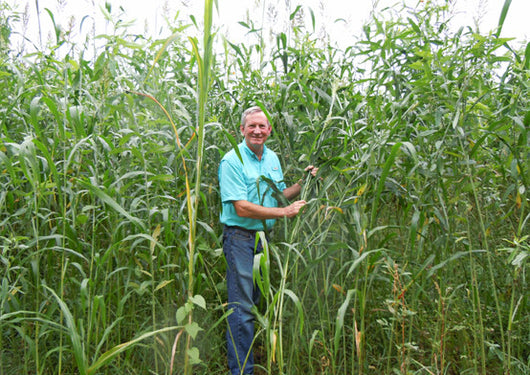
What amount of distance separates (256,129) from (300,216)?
636mm

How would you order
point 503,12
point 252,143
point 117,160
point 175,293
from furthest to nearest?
point 252,143 < point 175,293 < point 117,160 < point 503,12

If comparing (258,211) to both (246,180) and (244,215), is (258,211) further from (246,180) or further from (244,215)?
(246,180)

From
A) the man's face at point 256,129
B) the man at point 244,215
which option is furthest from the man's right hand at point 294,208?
the man's face at point 256,129

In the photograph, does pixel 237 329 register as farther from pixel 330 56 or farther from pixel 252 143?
pixel 330 56

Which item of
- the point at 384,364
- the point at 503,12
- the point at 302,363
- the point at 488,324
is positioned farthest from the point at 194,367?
the point at 503,12

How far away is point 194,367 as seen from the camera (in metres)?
2.33

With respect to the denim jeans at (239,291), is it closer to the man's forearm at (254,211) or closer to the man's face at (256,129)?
the man's forearm at (254,211)

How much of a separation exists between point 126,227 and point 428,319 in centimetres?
168

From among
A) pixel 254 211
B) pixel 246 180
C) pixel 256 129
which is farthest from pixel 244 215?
pixel 256 129

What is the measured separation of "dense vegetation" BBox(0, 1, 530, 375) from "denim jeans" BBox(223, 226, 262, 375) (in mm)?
124

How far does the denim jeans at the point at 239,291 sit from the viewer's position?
A: 2.34 m

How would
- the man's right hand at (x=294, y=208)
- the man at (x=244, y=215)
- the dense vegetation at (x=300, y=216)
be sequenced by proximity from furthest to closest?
the man at (x=244, y=215) < the man's right hand at (x=294, y=208) < the dense vegetation at (x=300, y=216)

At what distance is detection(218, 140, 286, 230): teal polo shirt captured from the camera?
232 centimetres

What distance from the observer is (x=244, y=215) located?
2.29 meters
